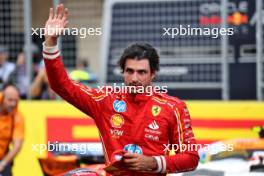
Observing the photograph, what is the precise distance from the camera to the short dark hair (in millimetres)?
5051

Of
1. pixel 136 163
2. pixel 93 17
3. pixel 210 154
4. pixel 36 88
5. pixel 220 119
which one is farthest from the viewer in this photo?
pixel 93 17

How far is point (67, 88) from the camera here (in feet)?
16.3

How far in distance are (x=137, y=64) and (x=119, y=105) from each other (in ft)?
0.95

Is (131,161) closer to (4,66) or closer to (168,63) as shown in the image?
(168,63)

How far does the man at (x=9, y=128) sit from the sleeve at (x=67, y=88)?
3.19m

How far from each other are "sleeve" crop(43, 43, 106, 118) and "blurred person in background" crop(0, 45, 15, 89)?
6.18 metres

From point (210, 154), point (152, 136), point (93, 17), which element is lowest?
point (210, 154)

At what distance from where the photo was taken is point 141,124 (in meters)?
4.99

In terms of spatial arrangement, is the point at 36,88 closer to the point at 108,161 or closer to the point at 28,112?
the point at 28,112

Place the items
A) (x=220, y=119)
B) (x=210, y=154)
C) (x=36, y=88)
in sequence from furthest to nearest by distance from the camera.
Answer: (x=36, y=88), (x=220, y=119), (x=210, y=154)

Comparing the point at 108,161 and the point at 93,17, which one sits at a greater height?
the point at 93,17

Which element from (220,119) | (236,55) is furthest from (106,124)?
(236,55)

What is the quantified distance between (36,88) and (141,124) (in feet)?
19.1

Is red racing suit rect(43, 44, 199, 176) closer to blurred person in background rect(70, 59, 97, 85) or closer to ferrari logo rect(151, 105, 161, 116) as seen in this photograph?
ferrari logo rect(151, 105, 161, 116)
